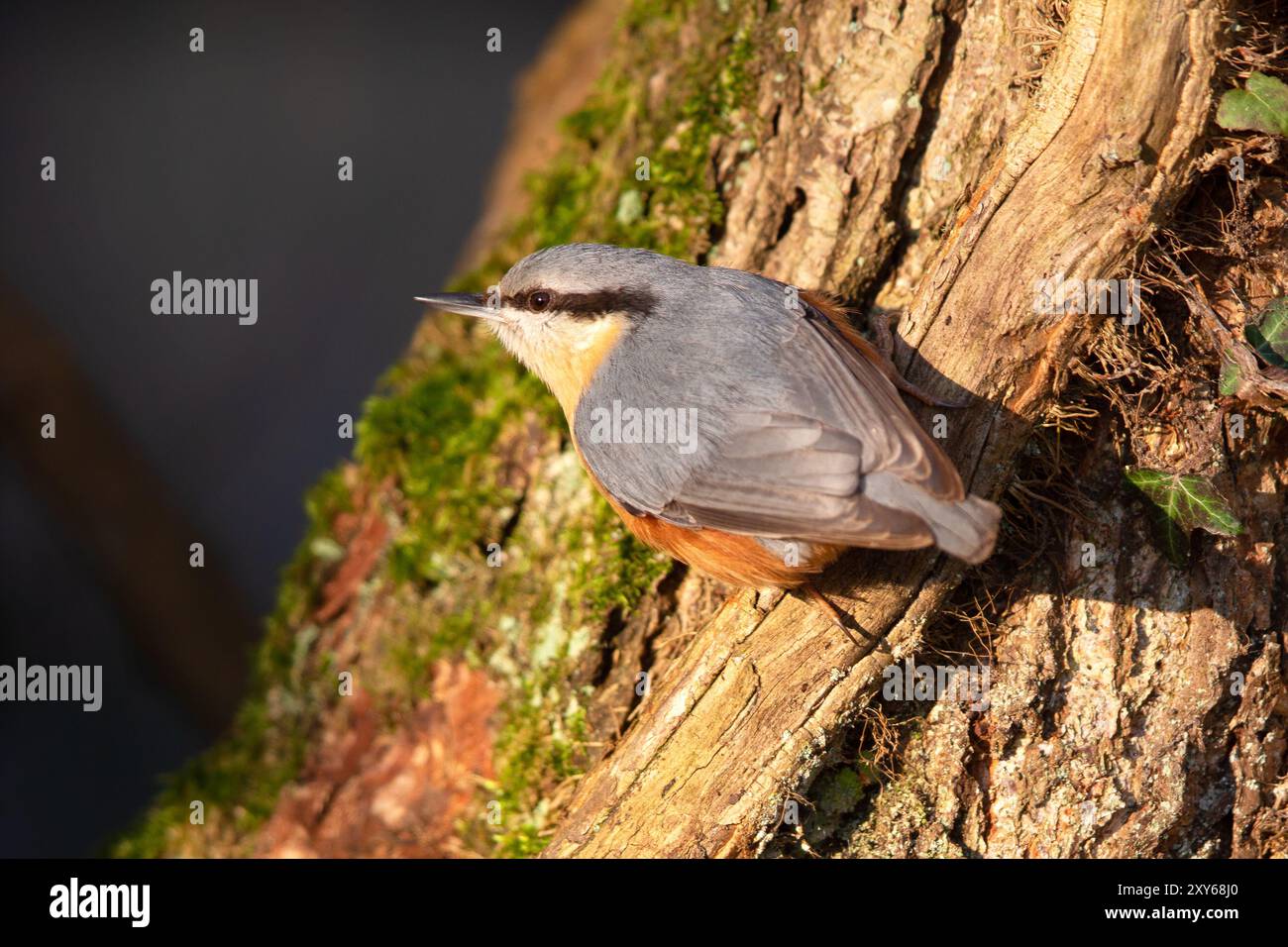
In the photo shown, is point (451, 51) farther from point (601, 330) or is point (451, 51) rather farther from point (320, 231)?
point (601, 330)

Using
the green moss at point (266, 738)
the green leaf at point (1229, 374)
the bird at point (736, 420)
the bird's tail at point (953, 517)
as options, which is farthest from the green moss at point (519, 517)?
the green leaf at point (1229, 374)

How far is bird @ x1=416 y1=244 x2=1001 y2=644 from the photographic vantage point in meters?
2.76

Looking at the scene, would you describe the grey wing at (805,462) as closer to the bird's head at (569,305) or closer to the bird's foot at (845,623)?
the bird's foot at (845,623)

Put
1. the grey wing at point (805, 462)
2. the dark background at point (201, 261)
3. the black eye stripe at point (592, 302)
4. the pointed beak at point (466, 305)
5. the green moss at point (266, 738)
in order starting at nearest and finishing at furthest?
the grey wing at point (805, 462) < the black eye stripe at point (592, 302) < the pointed beak at point (466, 305) < the green moss at point (266, 738) < the dark background at point (201, 261)

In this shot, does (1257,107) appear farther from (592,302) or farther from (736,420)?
(592,302)

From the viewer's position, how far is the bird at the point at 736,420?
2758mm

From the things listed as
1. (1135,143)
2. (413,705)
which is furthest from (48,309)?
(1135,143)

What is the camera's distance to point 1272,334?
3.07 metres

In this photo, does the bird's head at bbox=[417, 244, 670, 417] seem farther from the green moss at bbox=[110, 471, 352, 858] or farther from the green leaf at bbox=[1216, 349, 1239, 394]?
the green leaf at bbox=[1216, 349, 1239, 394]

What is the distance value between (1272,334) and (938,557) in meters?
1.13

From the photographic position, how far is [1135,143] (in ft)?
9.66

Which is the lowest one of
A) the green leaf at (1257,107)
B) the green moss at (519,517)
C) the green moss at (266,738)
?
the green moss at (266,738)

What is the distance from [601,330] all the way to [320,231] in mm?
6379

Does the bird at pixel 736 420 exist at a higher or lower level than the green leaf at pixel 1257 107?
lower
